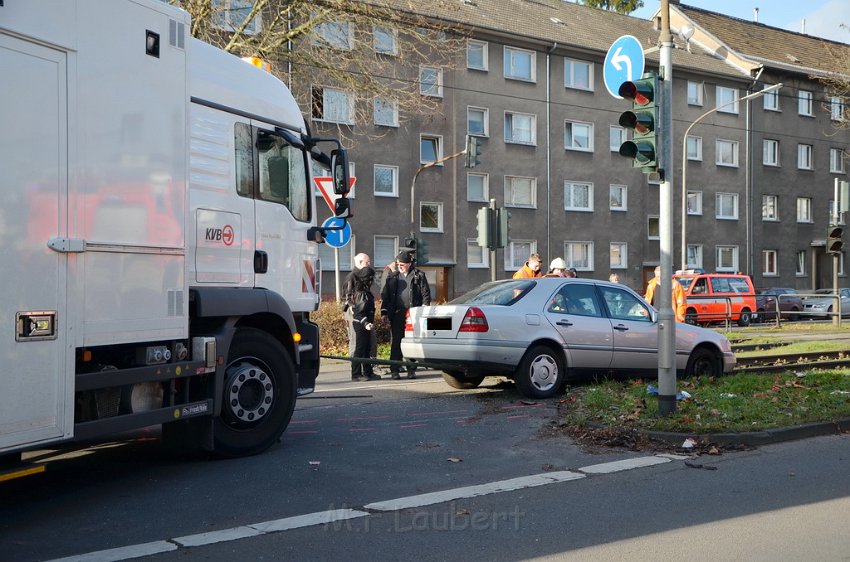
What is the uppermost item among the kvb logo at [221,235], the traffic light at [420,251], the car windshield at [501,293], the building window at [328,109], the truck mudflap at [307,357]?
the building window at [328,109]

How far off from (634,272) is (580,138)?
22.9 ft

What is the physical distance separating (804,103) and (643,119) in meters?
46.7

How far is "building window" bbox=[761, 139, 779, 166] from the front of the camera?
4900cm

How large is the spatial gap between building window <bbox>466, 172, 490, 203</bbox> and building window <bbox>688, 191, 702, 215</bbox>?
12.9m

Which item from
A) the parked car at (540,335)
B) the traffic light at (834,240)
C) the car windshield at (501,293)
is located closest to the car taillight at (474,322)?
the parked car at (540,335)

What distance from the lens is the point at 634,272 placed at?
43.6 meters

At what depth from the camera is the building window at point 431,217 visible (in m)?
37.4

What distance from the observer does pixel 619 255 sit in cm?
4353

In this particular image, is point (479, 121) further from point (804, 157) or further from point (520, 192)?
point (804, 157)

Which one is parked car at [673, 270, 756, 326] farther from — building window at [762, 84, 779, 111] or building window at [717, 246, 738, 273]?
building window at [762, 84, 779, 111]

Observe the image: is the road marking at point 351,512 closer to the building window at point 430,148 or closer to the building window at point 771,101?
the building window at point 430,148

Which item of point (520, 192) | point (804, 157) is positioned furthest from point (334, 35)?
point (804, 157)

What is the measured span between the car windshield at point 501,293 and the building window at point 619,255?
3234cm

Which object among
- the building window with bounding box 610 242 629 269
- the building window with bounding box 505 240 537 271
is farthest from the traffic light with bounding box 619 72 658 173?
the building window with bounding box 610 242 629 269
